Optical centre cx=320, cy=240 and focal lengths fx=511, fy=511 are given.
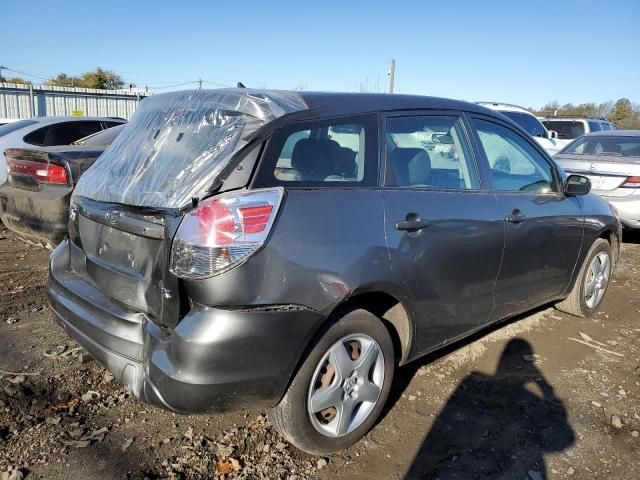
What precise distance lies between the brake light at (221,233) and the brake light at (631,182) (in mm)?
5977

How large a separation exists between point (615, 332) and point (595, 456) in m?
2.01

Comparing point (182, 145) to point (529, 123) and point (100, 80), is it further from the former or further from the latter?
point (100, 80)

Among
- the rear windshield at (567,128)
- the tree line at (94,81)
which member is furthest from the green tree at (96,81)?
the rear windshield at (567,128)

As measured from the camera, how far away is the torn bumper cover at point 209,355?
2029mm

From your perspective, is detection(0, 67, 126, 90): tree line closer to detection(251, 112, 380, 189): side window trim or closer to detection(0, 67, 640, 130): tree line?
detection(0, 67, 640, 130): tree line

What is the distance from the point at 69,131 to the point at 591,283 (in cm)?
705

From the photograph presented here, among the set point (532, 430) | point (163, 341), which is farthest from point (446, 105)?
point (163, 341)

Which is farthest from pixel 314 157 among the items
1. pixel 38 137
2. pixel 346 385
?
pixel 38 137

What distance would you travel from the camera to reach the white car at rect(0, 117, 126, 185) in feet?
22.8

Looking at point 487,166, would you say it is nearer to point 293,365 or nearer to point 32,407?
point 293,365

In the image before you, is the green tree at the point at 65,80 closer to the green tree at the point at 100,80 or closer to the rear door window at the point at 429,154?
the green tree at the point at 100,80

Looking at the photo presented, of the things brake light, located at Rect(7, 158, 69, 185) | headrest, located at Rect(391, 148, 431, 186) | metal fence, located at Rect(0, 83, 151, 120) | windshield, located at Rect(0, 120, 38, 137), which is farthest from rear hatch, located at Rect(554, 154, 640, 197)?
metal fence, located at Rect(0, 83, 151, 120)

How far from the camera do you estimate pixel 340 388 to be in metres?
2.48

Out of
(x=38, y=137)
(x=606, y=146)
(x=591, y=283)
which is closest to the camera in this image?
(x=591, y=283)
